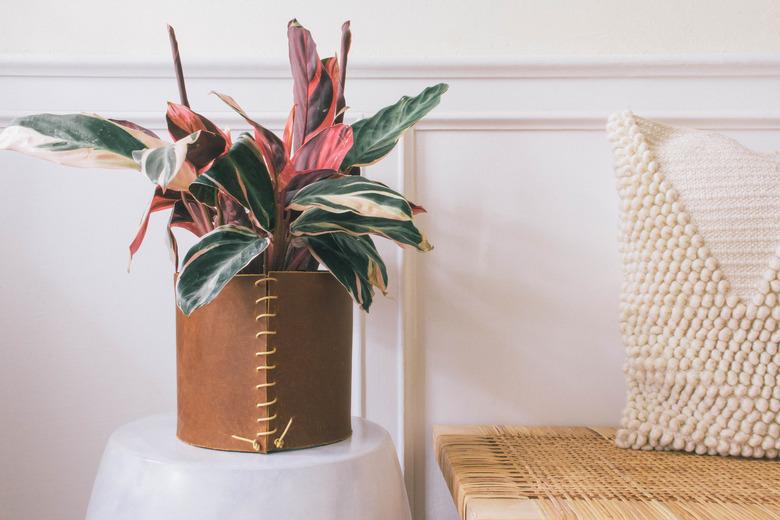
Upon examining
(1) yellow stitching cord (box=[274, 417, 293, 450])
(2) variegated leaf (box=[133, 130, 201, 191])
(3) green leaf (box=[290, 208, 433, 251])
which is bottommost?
(1) yellow stitching cord (box=[274, 417, 293, 450])

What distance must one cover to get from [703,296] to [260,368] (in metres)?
0.49

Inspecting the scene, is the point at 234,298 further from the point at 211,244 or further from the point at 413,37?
the point at 413,37

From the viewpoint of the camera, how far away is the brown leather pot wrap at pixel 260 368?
60 centimetres

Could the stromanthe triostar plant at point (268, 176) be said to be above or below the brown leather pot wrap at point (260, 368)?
above

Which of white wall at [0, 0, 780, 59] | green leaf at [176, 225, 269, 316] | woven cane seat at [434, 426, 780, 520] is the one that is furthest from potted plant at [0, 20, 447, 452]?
white wall at [0, 0, 780, 59]

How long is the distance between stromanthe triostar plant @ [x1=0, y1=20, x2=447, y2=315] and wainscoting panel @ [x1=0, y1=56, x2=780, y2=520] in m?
0.22

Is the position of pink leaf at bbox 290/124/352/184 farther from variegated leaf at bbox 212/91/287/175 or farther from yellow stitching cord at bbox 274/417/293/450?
yellow stitching cord at bbox 274/417/293/450

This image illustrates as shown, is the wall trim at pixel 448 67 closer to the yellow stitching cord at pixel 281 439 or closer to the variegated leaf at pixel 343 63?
the variegated leaf at pixel 343 63

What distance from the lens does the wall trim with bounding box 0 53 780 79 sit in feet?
2.93

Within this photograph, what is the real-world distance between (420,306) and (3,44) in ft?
2.40

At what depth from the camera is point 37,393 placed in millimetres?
896

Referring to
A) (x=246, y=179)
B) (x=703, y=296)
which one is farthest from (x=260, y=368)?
(x=703, y=296)

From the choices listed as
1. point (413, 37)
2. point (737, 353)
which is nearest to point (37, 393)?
point (413, 37)

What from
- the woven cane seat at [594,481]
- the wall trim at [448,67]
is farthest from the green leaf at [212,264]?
the wall trim at [448,67]
